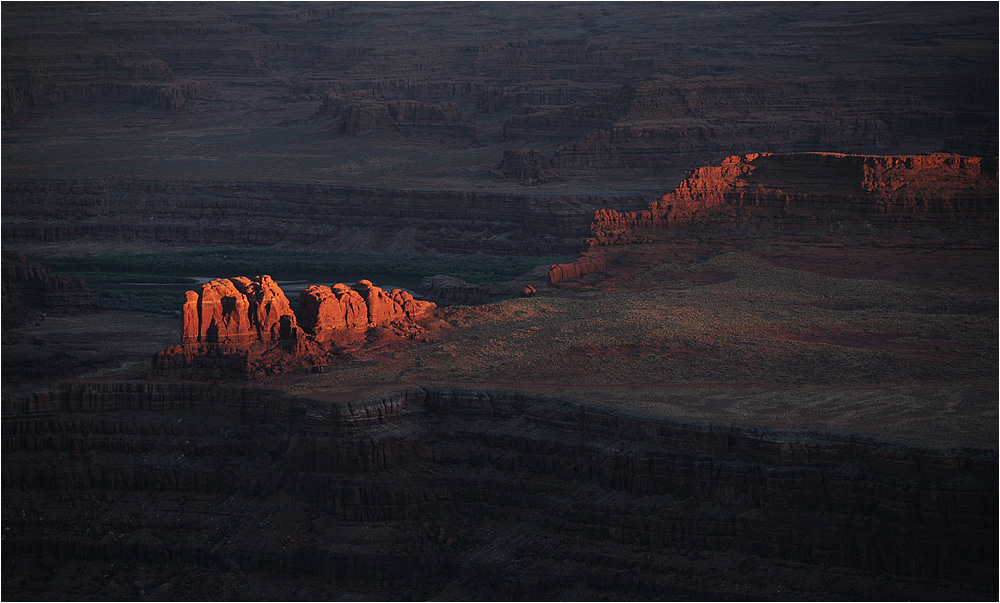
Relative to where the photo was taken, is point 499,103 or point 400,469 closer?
point 400,469

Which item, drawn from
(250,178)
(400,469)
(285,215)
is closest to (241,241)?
(285,215)

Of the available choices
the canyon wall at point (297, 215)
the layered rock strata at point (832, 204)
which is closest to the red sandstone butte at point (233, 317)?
the layered rock strata at point (832, 204)

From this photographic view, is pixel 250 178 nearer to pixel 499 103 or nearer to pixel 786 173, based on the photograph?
pixel 499 103

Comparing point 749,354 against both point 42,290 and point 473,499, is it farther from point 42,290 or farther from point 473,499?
point 42,290

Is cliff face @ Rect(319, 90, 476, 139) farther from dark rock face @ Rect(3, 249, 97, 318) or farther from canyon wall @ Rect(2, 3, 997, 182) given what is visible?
dark rock face @ Rect(3, 249, 97, 318)

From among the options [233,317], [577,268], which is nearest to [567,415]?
[233,317]

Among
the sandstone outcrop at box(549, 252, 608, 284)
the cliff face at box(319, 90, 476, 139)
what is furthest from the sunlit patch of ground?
the cliff face at box(319, 90, 476, 139)
